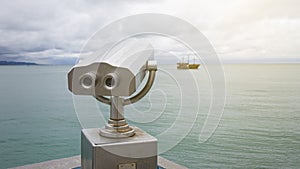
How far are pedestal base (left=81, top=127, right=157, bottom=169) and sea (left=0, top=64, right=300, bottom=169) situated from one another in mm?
45

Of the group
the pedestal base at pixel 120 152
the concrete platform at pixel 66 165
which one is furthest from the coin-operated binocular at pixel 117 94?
the concrete platform at pixel 66 165

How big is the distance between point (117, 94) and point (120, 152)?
23 centimetres

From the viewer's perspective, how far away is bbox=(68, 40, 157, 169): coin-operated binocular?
35.3 inches

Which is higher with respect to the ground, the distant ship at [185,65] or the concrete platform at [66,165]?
the distant ship at [185,65]

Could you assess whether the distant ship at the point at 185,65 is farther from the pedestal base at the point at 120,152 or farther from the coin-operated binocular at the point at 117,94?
the pedestal base at the point at 120,152

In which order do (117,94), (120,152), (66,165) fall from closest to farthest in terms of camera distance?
(117,94) < (120,152) < (66,165)

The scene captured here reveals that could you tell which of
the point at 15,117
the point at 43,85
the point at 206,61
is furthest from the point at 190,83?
the point at 43,85

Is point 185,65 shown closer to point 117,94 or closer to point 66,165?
point 117,94

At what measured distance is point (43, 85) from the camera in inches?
303

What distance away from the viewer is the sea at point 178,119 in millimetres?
1085

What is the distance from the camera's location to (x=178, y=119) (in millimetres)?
1065

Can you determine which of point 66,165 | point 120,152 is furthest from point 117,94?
point 66,165

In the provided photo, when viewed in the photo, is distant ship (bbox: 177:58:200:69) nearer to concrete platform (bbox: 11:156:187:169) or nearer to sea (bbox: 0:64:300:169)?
sea (bbox: 0:64:300:169)

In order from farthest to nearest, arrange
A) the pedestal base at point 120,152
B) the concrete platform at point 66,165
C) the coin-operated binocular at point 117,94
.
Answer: the concrete platform at point 66,165 < the pedestal base at point 120,152 < the coin-operated binocular at point 117,94
